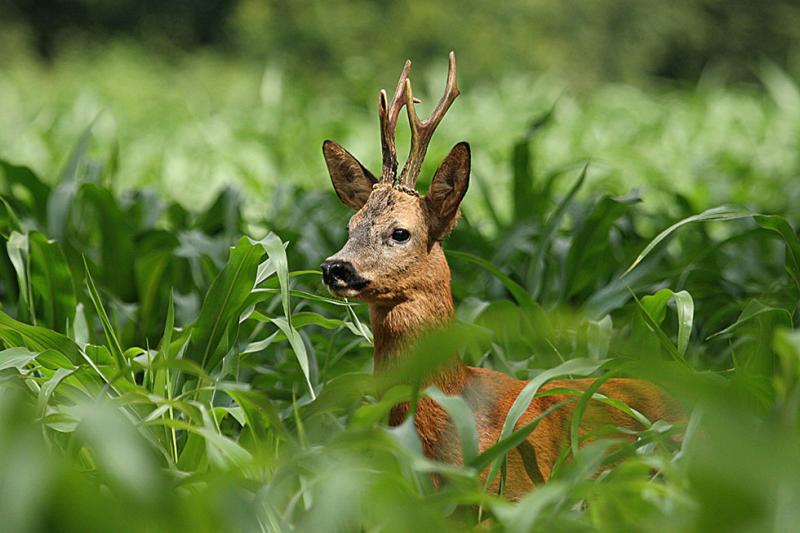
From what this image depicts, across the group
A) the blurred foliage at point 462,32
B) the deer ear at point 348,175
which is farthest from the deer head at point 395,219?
the blurred foliage at point 462,32

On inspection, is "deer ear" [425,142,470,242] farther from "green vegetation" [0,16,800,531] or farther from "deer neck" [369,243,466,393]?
"green vegetation" [0,16,800,531]

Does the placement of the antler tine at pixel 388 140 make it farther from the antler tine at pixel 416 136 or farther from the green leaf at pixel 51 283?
the green leaf at pixel 51 283

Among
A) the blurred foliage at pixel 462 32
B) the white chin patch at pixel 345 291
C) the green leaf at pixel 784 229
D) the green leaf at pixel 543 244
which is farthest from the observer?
the blurred foliage at pixel 462 32

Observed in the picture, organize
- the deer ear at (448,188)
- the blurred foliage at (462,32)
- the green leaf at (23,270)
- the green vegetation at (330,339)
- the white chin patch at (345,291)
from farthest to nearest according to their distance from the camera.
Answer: the blurred foliage at (462,32), the green leaf at (23,270), the deer ear at (448,188), the white chin patch at (345,291), the green vegetation at (330,339)

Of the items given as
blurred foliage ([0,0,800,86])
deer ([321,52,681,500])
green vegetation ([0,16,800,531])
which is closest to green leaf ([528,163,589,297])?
green vegetation ([0,16,800,531])

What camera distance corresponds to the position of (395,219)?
1.81m

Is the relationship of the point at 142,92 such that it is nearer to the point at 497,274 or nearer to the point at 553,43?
the point at 553,43

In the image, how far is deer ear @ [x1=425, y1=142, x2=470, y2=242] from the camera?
1.84 metres

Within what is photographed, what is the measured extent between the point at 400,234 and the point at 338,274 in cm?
13

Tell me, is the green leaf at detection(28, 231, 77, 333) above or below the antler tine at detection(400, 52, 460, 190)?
→ below

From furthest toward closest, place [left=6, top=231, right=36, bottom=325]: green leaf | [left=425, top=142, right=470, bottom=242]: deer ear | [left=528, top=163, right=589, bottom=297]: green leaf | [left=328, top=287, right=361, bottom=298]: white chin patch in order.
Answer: [left=528, top=163, right=589, bottom=297]: green leaf < [left=6, top=231, right=36, bottom=325]: green leaf < [left=425, top=142, right=470, bottom=242]: deer ear < [left=328, top=287, right=361, bottom=298]: white chin patch

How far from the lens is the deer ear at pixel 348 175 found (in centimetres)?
194

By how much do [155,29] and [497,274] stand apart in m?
19.7

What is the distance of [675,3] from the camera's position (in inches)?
755
